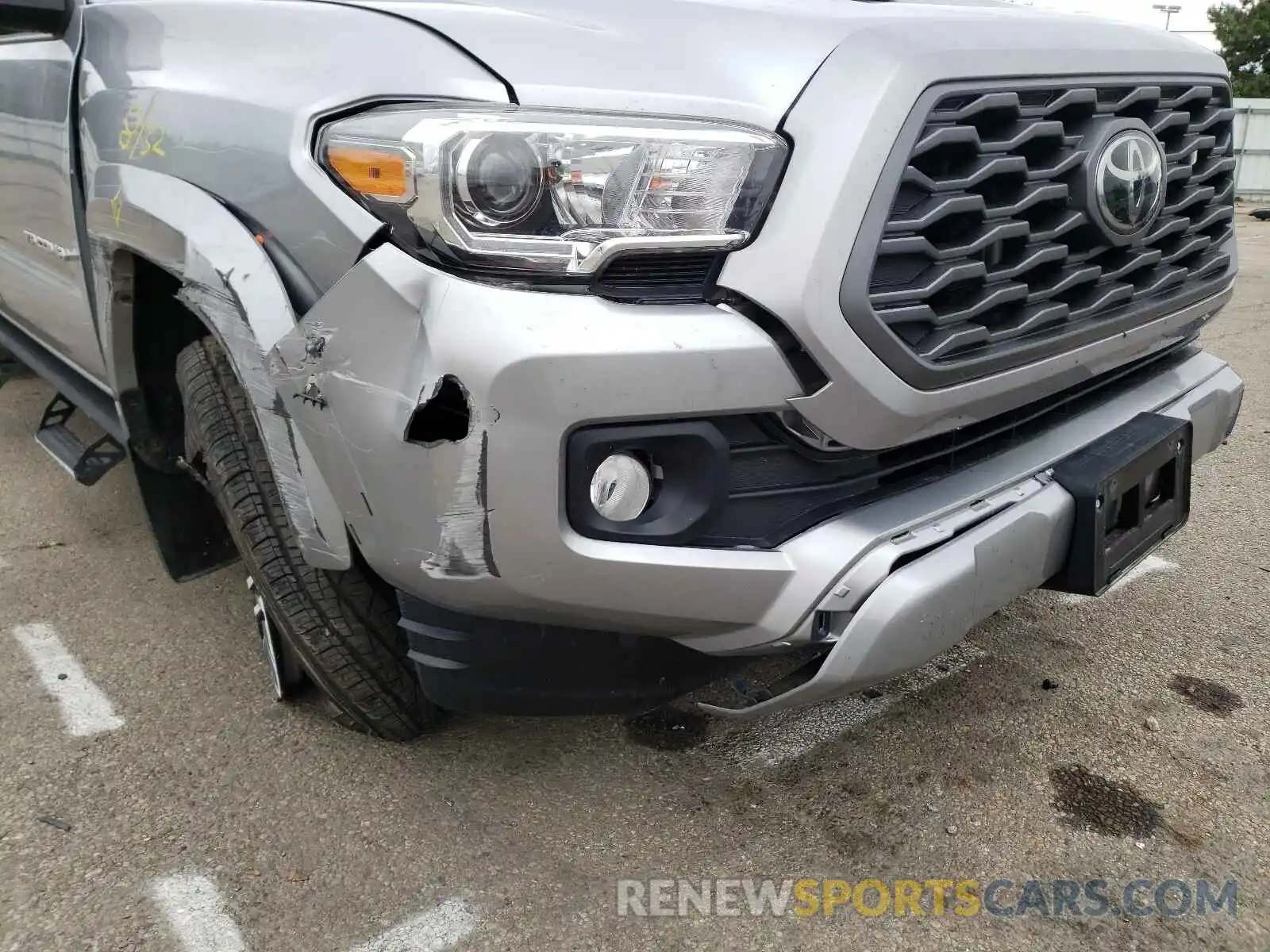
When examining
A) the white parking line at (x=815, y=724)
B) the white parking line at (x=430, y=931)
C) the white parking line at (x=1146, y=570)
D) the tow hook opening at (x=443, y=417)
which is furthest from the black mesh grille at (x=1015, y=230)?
the white parking line at (x=430, y=931)

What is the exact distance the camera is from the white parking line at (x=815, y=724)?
2.39 metres

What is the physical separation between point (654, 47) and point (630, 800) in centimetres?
149

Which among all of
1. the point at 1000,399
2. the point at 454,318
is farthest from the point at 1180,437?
the point at 454,318

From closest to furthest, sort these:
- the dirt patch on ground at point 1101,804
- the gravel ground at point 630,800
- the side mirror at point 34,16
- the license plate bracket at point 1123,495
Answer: the gravel ground at point 630,800 → the license plate bracket at point 1123,495 → the dirt patch on ground at point 1101,804 → the side mirror at point 34,16

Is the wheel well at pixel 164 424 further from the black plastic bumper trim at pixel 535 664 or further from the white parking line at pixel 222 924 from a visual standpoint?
the white parking line at pixel 222 924

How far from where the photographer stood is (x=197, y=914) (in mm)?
1883

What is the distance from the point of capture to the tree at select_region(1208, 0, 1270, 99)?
1278 inches

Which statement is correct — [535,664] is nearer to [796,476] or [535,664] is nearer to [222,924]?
[796,476]

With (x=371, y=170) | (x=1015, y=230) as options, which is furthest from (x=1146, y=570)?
(x=371, y=170)

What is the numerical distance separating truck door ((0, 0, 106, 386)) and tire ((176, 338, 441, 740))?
0.67 metres

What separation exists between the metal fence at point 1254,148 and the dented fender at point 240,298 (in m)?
20.6

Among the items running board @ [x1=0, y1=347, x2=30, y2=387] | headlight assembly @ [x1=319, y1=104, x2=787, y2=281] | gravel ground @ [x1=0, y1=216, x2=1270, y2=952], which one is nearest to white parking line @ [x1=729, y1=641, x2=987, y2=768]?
gravel ground @ [x1=0, y1=216, x2=1270, y2=952]

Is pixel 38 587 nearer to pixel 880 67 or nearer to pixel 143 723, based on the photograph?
pixel 143 723

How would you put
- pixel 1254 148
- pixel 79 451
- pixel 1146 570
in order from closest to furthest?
pixel 79 451 < pixel 1146 570 < pixel 1254 148
